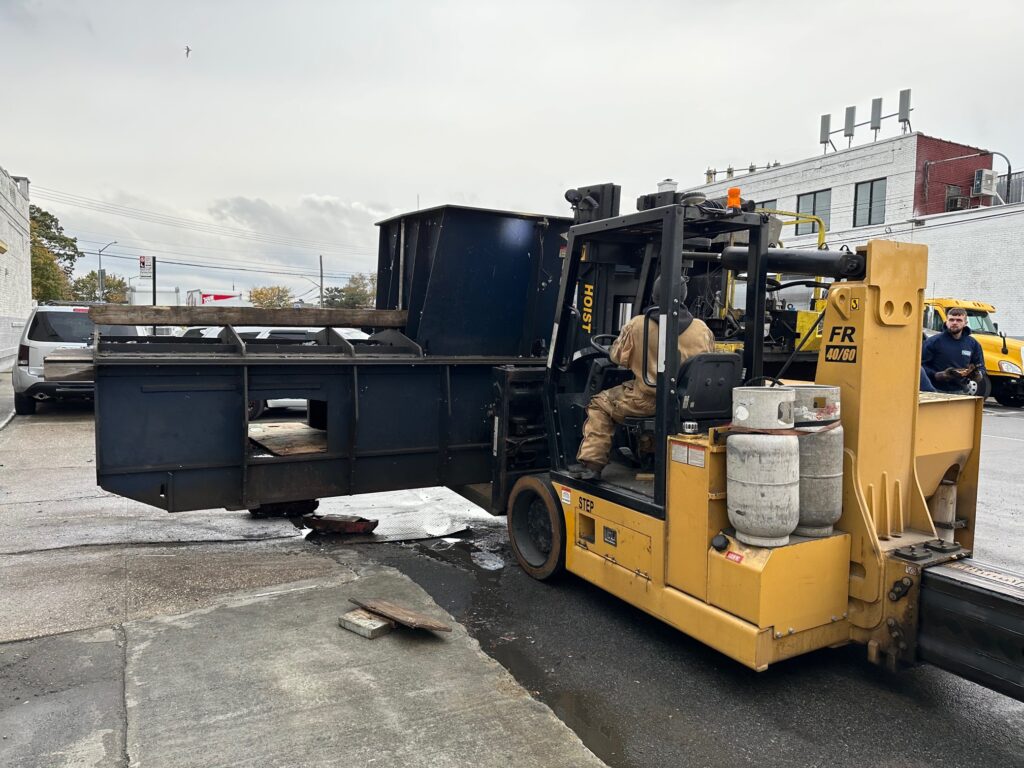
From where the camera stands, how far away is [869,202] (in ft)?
86.7

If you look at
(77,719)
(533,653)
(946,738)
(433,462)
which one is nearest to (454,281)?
(433,462)

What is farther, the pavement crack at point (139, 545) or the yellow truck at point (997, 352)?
the yellow truck at point (997, 352)

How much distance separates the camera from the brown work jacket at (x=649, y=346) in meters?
4.10

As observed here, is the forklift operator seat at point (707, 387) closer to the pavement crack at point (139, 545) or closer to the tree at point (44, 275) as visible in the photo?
the pavement crack at point (139, 545)

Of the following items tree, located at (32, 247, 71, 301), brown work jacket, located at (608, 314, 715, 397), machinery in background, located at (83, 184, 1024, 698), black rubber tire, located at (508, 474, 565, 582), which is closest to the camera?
machinery in background, located at (83, 184, 1024, 698)

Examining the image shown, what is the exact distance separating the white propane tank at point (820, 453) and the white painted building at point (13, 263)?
2523cm

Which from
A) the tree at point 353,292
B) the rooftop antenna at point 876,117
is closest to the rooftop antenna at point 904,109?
the rooftop antenna at point 876,117

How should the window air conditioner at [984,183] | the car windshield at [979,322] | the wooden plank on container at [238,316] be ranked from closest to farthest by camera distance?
the wooden plank on container at [238,316], the car windshield at [979,322], the window air conditioner at [984,183]

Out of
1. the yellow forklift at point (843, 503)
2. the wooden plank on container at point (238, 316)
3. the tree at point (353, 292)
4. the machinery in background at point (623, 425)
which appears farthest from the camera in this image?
the tree at point (353, 292)

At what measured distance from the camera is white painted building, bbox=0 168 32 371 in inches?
1007

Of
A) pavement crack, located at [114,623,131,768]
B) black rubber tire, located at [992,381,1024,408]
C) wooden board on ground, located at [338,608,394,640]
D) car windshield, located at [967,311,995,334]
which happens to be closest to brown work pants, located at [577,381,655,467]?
wooden board on ground, located at [338,608,394,640]

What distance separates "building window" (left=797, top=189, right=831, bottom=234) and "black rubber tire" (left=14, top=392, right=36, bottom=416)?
25.0 meters

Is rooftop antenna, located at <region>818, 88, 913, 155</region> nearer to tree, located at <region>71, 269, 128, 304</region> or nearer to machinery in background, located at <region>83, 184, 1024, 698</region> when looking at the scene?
machinery in background, located at <region>83, 184, 1024, 698</region>

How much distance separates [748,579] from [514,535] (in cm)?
233
